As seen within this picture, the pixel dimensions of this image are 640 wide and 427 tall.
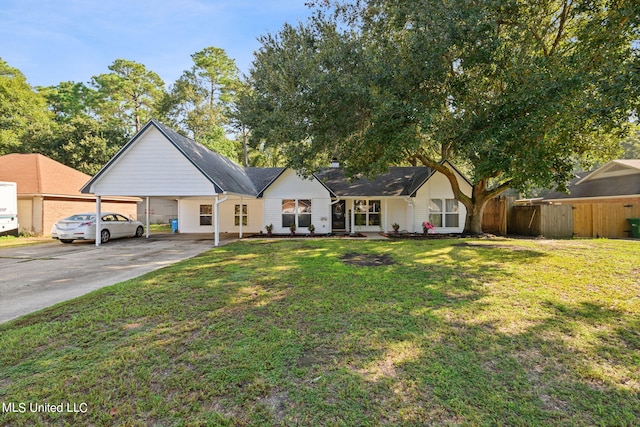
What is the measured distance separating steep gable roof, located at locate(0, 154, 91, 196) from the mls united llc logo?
2024cm

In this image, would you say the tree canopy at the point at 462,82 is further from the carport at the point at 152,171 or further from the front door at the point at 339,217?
the front door at the point at 339,217

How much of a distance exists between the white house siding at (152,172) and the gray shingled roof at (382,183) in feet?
24.8

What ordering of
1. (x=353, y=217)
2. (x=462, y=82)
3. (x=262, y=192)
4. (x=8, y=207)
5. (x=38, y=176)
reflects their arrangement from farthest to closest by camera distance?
(x=353, y=217) < (x=38, y=176) < (x=262, y=192) < (x=8, y=207) < (x=462, y=82)

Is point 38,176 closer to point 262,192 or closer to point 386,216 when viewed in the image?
point 262,192

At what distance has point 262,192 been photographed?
18.0m

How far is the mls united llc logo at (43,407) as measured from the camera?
2689mm

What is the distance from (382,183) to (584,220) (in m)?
11.4

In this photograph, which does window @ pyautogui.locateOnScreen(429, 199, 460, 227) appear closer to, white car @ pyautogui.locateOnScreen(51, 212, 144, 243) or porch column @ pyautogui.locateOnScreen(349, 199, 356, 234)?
porch column @ pyautogui.locateOnScreen(349, 199, 356, 234)

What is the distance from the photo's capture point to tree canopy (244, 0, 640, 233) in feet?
28.4

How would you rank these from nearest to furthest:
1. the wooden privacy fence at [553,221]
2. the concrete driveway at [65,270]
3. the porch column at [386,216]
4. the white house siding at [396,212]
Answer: the concrete driveway at [65,270] → the wooden privacy fence at [553,221] → the porch column at [386,216] → the white house siding at [396,212]

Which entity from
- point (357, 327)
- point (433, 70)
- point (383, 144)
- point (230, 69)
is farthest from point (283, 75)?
point (230, 69)

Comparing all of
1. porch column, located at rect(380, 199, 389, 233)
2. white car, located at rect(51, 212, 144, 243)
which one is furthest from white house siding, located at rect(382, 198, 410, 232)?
white car, located at rect(51, 212, 144, 243)

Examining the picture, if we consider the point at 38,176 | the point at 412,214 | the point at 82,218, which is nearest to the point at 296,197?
the point at 412,214

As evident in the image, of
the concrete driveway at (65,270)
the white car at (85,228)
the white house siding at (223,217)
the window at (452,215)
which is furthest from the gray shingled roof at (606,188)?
the white car at (85,228)
